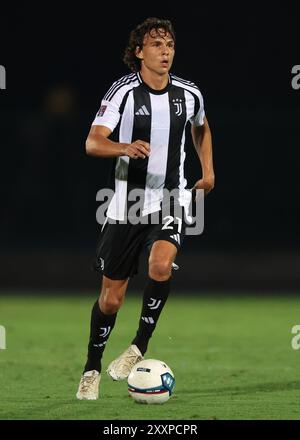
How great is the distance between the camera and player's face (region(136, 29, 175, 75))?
7.64m

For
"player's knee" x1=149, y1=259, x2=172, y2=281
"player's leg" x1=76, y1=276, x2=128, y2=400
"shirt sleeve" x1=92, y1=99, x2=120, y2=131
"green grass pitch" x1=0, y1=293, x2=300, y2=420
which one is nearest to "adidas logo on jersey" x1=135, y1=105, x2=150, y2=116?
"shirt sleeve" x1=92, y1=99, x2=120, y2=131

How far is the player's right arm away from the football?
1.37 metres

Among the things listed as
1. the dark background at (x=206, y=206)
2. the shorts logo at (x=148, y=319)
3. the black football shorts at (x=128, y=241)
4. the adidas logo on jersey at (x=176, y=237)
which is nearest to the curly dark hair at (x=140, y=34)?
the black football shorts at (x=128, y=241)

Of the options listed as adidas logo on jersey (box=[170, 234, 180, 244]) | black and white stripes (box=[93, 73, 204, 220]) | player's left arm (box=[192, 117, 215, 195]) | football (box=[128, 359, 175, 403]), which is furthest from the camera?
player's left arm (box=[192, 117, 215, 195])

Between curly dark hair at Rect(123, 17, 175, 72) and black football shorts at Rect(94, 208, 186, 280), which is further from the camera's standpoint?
curly dark hair at Rect(123, 17, 175, 72)

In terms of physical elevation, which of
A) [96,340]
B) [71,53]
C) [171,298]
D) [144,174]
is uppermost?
[71,53]

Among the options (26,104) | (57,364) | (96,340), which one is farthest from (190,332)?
(26,104)

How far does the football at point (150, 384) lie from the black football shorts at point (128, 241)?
0.69m

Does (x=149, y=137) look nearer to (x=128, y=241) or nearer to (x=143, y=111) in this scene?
(x=143, y=111)

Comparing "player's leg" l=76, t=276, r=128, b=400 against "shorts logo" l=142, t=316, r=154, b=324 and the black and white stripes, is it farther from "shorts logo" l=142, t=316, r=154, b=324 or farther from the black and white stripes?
the black and white stripes

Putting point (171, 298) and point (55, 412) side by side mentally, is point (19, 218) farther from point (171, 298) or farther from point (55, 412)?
point (55, 412)

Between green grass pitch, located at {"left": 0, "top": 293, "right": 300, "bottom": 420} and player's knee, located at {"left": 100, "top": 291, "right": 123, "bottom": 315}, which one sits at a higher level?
player's knee, located at {"left": 100, "top": 291, "right": 123, "bottom": 315}

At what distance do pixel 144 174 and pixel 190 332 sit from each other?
14.3 feet

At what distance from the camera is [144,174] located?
7.69 meters
